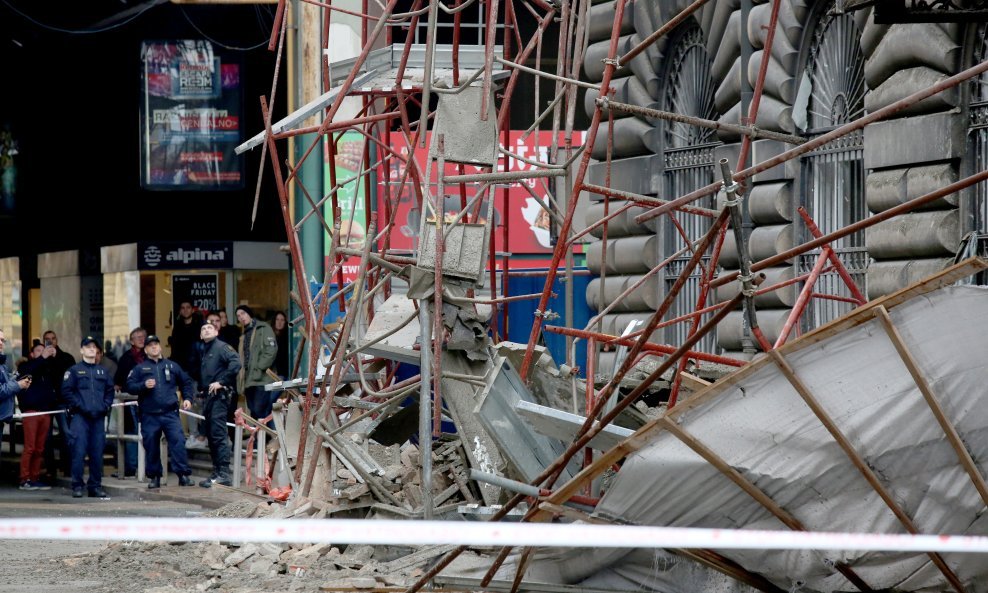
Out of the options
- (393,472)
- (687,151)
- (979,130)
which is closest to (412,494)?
(393,472)

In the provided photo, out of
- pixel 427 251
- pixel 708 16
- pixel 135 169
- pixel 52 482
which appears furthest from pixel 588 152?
pixel 135 169

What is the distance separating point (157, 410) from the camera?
1773 cm

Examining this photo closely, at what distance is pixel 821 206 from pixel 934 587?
710 centimetres

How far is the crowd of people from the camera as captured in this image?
17547 mm

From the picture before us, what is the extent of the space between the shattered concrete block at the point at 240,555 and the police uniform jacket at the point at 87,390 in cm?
793

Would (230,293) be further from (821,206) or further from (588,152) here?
(588,152)

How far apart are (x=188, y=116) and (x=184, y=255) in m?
3.30

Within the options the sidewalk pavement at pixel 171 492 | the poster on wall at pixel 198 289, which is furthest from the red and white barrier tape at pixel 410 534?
the poster on wall at pixel 198 289

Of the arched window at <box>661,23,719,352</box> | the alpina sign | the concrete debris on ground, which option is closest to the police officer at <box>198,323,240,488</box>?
the arched window at <box>661,23,719,352</box>

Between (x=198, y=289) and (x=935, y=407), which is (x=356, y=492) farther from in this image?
(x=198, y=289)

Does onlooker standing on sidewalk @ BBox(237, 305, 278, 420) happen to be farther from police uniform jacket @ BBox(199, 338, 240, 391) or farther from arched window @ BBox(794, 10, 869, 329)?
arched window @ BBox(794, 10, 869, 329)

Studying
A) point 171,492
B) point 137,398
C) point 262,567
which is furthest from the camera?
point 137,398

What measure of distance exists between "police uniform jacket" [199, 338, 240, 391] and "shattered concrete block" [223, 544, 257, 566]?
8.20 m

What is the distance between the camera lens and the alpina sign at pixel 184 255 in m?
25.4
